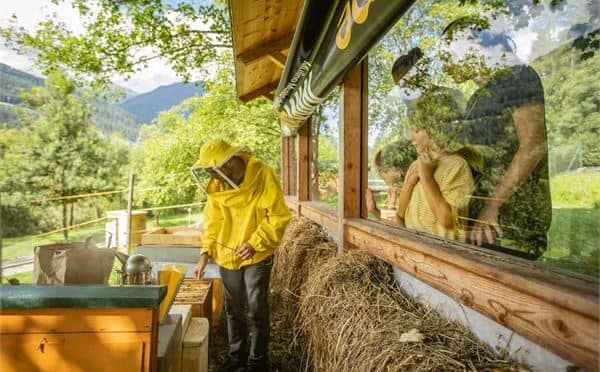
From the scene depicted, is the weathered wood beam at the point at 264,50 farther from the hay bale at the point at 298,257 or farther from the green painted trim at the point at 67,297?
the green painted trim at the point at 67,297

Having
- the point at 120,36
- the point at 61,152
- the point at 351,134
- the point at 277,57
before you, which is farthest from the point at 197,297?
the point at 61,152

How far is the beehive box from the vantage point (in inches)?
112

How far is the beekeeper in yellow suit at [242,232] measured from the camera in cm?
262

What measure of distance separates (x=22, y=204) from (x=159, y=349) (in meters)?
21.5

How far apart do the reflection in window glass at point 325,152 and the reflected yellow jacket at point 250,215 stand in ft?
3.03

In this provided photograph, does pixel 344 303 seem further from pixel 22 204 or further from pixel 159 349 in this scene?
pixel 22 204

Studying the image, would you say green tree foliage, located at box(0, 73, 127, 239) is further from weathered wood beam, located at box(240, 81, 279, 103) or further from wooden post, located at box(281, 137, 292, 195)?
weathered wood beam, located at box(240, 81, 279, 103)

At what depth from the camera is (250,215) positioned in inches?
106

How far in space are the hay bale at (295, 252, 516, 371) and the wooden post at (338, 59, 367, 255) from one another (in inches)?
20.5

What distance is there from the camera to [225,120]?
11.1 m

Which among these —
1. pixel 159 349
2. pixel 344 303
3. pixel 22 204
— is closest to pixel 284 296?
pixel 344 303

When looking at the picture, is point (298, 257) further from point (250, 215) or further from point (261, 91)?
point (261, 91)

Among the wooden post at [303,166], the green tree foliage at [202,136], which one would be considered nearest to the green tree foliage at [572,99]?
the wooden post at [303,166]

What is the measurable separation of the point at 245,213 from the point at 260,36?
2.18 m
